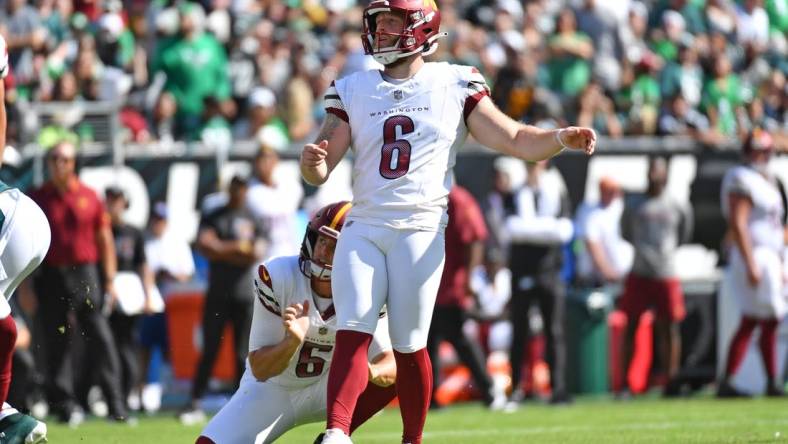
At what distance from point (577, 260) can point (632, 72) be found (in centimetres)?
362

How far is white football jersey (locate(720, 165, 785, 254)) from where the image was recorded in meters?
11.6

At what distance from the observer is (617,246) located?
12.6m

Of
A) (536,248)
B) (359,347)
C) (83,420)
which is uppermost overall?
(359,347)

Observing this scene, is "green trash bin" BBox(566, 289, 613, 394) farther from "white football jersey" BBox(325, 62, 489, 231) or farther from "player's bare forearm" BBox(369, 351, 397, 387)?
"white football jersey" BBox(325, 62, 489, 231)

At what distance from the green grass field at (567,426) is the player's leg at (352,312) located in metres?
2.24


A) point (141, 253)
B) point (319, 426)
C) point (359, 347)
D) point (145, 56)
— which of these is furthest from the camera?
point (145, 56)

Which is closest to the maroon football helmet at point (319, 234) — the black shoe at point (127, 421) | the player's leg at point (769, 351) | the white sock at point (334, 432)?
the white sock at point (334, 432)

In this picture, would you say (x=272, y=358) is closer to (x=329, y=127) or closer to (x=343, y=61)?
(x=329, y=127)

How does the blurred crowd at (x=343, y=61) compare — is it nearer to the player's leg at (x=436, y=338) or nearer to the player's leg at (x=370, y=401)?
the player's leg at (x=436, y=338)

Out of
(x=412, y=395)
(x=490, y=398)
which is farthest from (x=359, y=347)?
(x=490, y=398)

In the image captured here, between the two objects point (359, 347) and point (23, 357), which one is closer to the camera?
point (359, 347)

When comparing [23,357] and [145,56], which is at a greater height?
[145,56]

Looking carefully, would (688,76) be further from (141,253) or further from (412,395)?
(412,395)

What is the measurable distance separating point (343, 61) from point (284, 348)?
8.98 metres
